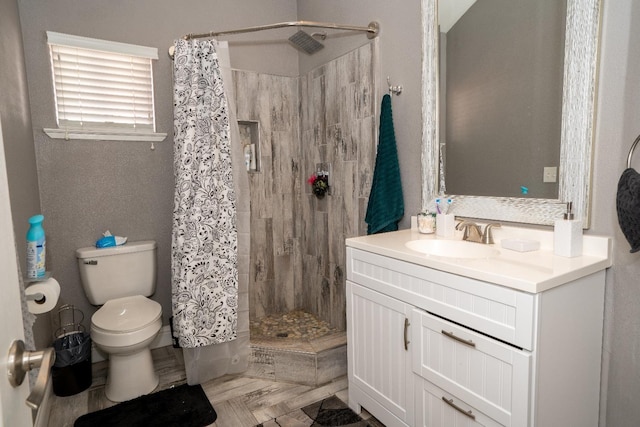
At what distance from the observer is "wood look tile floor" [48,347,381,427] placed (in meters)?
1.97

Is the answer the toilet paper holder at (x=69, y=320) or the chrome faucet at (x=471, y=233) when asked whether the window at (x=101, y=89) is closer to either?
the toilet paper holder at (x=69, y=320)

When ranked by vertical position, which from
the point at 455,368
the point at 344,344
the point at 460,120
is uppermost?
the point at 460,120

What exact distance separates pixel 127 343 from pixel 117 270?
1.79 feet

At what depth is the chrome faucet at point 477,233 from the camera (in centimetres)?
168

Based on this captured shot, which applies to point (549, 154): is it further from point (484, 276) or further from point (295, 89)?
point (295, 89)

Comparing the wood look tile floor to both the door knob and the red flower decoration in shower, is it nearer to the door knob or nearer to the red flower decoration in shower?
Answer: the red flower decoration in shower

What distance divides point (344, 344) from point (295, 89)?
6.54 ft

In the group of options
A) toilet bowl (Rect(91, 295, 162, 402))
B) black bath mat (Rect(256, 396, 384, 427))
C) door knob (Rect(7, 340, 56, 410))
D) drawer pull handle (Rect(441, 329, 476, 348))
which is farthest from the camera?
toilet bowl (Rect(91, 295, 162, 402))

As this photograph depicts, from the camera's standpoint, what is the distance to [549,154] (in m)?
1.52

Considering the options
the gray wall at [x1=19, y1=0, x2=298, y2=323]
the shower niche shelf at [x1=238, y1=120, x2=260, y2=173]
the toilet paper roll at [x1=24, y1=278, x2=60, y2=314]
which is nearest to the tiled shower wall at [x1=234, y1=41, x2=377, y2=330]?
the shower niche shelf at [x1=238, y1=120, x2=260, y2=173]

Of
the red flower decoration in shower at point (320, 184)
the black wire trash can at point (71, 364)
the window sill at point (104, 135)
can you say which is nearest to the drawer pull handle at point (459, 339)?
the red flower decoration in shower at point (320, 184)

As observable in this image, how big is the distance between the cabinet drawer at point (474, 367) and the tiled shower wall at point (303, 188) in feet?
3.50

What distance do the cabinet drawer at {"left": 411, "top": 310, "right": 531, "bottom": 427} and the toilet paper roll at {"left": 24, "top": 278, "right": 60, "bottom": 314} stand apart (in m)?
1.50

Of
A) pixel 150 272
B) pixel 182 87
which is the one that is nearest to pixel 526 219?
pixel 182 87
